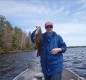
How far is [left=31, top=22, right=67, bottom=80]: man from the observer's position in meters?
5.44

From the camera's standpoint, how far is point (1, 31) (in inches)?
3115

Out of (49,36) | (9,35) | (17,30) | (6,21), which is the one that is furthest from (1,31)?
(49,36)

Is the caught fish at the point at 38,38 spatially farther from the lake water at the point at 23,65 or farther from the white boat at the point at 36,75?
the lake water at the point at 23,65

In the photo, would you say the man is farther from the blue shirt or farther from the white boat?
the white boat

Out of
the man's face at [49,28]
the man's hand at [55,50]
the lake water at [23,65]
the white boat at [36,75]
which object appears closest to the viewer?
the man's hand at [55,50]

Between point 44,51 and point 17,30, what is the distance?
97.7 m

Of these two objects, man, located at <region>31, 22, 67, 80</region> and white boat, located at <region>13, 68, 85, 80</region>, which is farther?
white boat, located at <region>13, 68, 85, 80</region>

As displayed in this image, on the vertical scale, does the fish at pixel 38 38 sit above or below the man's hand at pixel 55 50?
above

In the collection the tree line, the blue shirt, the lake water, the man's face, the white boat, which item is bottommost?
the lake water

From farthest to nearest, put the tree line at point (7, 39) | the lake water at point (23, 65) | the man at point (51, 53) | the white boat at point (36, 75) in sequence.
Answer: the tree line at point (7, 39), the lake water at point (23, 65), the white boat at point (36, 75), the man at point (51, 53)

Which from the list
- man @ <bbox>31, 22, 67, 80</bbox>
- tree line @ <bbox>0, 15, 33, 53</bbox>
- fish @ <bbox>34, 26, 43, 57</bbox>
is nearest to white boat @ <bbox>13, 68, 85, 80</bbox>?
man @ <bbox>31, 22, 67, 80</bbox>

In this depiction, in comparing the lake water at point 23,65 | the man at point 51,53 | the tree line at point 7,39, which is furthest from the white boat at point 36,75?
the tree line at point 7,39

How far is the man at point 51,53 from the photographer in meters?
5.44

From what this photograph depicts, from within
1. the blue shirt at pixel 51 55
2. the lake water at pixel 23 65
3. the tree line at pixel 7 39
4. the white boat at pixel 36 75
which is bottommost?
the lake water at pixel 23 65
